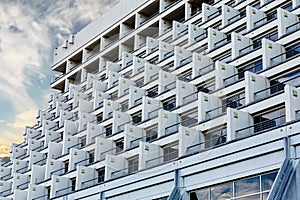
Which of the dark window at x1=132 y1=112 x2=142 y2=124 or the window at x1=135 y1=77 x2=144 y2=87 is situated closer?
the dark window at x1=132 y1=112 x2=142 y2=124

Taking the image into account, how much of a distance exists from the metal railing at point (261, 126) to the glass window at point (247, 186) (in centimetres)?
294

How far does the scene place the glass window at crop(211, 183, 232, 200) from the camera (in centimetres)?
2915

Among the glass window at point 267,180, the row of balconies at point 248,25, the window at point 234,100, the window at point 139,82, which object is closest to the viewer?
the glass window at point 267,180

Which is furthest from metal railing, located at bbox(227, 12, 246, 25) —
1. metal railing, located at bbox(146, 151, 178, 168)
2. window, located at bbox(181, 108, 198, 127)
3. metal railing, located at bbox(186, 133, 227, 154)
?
metal railing, located at bbox(186, 133, 227, 154)

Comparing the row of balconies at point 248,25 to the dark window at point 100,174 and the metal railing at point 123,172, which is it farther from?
the dark window at point 100,174

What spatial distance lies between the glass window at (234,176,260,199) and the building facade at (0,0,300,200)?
2.0 inches

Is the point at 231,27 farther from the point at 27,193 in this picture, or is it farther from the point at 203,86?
the point at 27,193

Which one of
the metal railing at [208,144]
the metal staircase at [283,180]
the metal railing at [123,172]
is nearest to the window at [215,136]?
the metal railing at [208,144]

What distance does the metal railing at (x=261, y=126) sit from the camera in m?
29.8

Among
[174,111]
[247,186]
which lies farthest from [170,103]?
[247,186]

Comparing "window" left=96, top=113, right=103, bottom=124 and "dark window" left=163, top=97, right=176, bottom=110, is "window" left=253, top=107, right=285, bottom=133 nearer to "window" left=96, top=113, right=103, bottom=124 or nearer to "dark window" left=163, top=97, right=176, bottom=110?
"dark window" left=163, top=97, right=176, bottom=110

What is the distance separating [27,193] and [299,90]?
90.9ft

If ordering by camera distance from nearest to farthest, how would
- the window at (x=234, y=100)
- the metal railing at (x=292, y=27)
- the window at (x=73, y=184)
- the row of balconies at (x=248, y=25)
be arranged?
the window at (x=234, y=100) < the metal railing at (x=292, y=27) < the row of balconies at (x=248, y=25) < the window at (x=73, y=184)

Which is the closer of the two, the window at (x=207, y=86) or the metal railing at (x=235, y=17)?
the window at (x=207, y=86)
